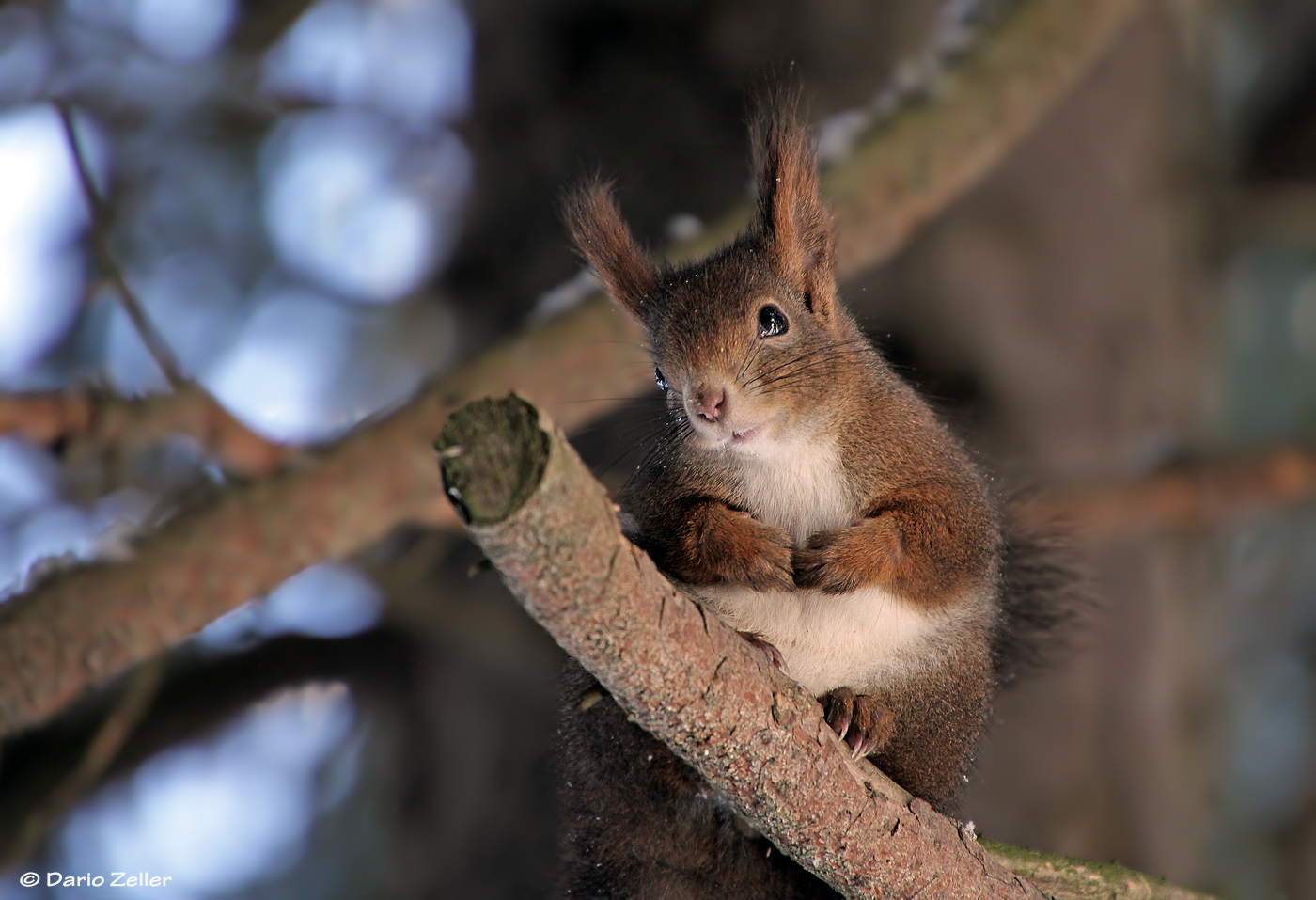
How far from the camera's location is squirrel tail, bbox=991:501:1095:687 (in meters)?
2.00

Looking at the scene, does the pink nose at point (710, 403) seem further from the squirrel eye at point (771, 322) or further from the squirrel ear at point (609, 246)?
the squirrel ear at point (609, 246)

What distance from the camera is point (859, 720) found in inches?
53.9

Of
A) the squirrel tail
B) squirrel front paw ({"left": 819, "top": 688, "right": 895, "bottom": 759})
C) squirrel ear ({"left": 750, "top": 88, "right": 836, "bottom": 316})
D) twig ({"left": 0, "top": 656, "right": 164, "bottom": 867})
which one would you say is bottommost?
the squirrel tail

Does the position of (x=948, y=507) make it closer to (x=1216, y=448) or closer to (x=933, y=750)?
(x=933, y=750)

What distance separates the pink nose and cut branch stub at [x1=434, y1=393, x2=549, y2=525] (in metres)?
0.55

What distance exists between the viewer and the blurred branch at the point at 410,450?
75.2 inches

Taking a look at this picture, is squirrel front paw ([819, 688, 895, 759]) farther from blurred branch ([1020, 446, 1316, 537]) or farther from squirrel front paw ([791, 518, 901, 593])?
blurred branch ([1020, 446, 1316, 537])

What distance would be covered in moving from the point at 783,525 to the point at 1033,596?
2.90 ft

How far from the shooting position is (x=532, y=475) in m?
0.75

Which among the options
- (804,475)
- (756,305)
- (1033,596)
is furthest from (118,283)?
(1033,596)

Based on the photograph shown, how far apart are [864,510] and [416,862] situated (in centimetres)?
213

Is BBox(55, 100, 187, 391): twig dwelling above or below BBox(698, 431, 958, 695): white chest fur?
above

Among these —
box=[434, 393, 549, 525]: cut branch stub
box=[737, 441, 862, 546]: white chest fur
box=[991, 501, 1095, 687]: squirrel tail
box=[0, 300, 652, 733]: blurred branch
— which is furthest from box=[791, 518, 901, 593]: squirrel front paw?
box=[0, 300, 652, 733]: blurred branch

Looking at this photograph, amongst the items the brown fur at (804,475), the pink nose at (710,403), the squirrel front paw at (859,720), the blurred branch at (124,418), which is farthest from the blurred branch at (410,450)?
the squirrel front paw at (859,720)
